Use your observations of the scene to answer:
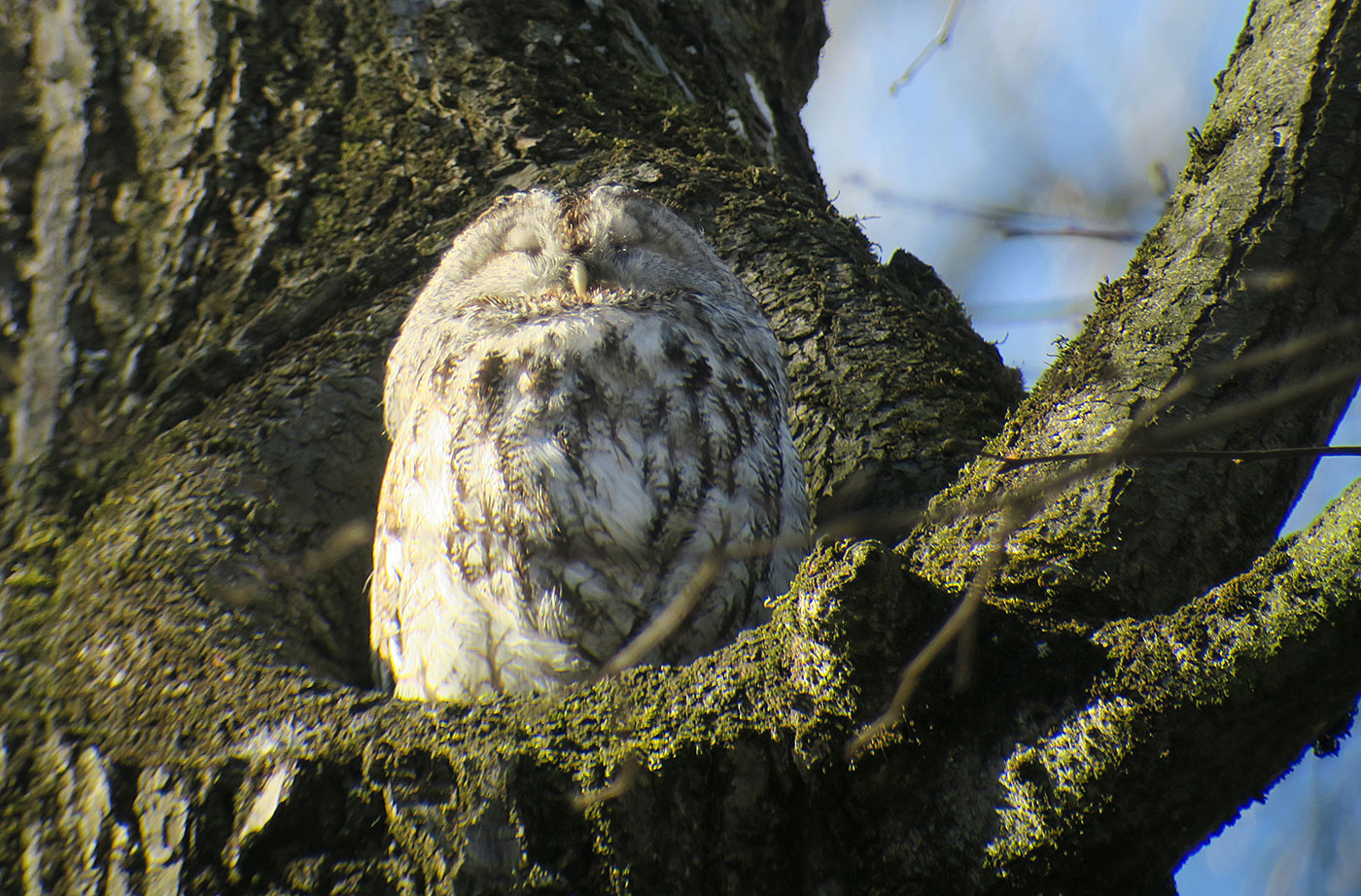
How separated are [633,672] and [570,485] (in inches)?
23.5

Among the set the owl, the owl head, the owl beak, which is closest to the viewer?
the owl

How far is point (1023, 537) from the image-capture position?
57.0 inches

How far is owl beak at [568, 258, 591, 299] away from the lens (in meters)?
2.25

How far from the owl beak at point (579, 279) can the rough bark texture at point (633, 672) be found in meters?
0.46

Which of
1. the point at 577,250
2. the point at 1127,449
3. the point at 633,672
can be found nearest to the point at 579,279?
the point at 577,250

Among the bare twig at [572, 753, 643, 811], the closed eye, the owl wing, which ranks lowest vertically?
the owl wing

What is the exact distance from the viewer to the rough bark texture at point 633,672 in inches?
45.7

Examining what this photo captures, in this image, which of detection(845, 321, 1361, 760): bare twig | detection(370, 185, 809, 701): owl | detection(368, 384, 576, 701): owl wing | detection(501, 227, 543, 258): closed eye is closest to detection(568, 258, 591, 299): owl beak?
detection(370, 185, 809, 701): owl

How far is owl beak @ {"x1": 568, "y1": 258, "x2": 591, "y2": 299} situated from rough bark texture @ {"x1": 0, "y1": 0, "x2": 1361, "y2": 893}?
1.51 ft

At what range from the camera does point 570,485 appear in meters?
1.86

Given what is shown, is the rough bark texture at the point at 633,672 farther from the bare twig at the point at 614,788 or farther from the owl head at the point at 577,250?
the owl head at the point at 577,250

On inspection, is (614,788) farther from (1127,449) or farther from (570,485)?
(570,485)

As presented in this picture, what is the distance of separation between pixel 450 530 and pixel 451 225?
0.96 meters

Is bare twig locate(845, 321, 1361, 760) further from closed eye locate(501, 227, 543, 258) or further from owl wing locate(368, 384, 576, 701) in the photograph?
closed eye locate(501, 227, 543, 258)
